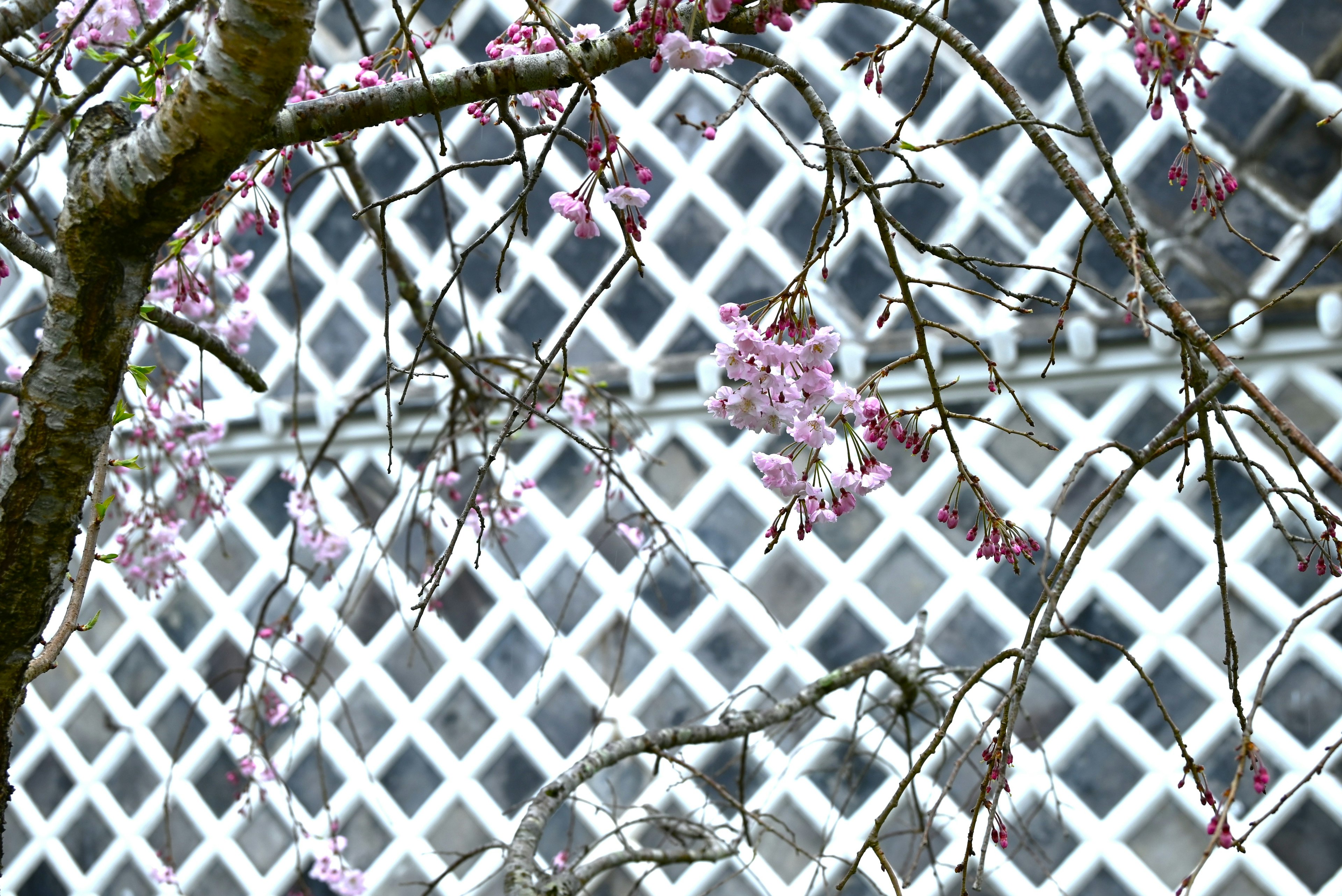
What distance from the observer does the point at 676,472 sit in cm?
182

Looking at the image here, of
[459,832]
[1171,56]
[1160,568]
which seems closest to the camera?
[1171,56]

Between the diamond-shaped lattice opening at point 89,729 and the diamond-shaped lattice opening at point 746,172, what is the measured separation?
1.57 meters

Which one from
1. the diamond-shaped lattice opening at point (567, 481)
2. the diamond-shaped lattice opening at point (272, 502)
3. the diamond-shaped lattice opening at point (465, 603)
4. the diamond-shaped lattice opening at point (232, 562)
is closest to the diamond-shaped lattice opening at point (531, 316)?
the diamond-shaped lattice opening at point (567, 481)

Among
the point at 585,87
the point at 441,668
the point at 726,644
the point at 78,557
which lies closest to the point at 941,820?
the point at 726,644

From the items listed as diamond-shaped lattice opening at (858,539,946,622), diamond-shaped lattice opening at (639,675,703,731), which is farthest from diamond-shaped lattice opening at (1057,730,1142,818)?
diamond-shaped lattice opening at (639,675,703,731)

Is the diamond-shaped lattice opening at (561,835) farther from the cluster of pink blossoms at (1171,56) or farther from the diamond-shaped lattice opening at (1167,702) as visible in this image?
the cluster of pink blossoms at (1171,56)

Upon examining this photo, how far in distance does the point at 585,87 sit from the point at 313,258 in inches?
63.6

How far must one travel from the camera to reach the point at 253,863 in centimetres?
199

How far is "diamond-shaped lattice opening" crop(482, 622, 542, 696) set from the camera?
1.87 metres

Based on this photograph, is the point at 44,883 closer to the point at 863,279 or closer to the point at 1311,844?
the point at 863,279

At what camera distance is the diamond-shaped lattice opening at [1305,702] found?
1453mm

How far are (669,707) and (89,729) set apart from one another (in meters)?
1.22

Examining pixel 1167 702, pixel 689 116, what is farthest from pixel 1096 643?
pixel 689 116

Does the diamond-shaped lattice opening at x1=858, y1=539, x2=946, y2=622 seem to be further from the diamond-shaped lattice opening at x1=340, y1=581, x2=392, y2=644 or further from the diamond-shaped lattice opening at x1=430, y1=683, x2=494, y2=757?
the diamond-shaped lattice opening at x1=340, y1=581, x2=392, y2=644
